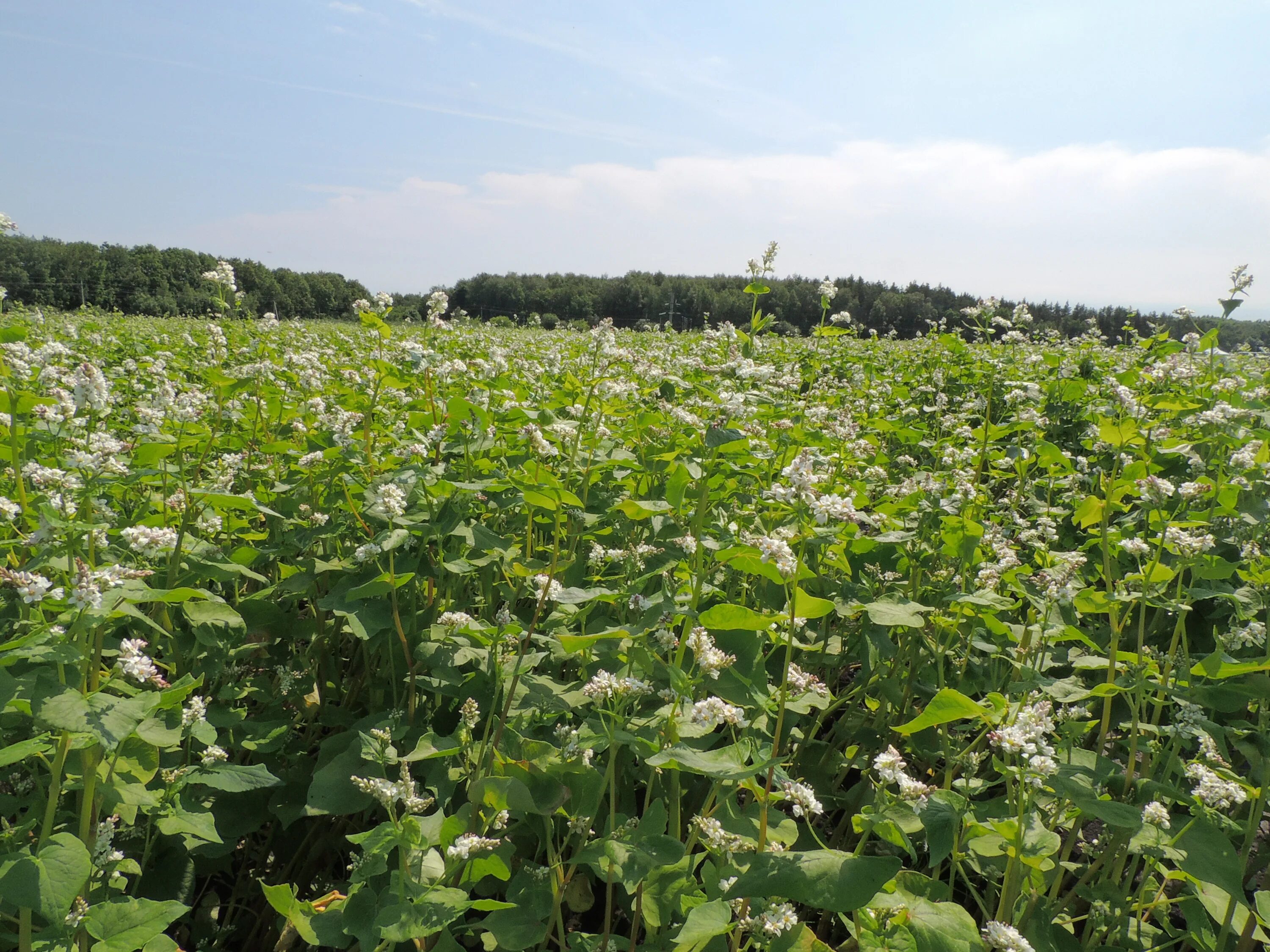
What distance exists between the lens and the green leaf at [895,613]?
7.95 feet

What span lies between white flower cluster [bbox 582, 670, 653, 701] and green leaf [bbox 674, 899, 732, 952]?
1.67 feet

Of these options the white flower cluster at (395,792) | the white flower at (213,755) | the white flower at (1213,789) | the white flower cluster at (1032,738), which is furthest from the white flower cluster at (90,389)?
the white flower at (1213,789)

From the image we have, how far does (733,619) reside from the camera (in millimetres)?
1881

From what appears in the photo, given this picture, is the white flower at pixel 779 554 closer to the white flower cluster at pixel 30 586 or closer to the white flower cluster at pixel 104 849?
the white flower cluster at pixel 30 586

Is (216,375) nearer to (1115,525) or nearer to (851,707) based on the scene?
(851,707)

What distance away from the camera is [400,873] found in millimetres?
1636

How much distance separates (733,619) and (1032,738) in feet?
2.56

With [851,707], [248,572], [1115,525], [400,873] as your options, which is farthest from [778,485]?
[1115,525]

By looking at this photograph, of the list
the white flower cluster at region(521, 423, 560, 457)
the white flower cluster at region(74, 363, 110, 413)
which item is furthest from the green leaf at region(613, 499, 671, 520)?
the white flower cluster at region(74, 363, 110, 413)

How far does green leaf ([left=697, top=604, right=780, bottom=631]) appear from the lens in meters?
1.86

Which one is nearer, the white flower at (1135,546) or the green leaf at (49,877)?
the green leaf at (49,877)

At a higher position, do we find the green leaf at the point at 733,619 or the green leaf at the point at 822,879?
the green leaf at the point at 733,619

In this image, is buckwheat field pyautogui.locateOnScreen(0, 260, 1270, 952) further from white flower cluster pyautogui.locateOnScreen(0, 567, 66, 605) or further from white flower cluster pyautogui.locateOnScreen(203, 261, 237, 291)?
white flower cluster pyautogui.locateOnScreen(203, 261, 237, 291)

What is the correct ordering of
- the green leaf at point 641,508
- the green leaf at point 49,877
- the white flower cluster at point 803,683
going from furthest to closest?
the green leaf at point 641,508 < the white flower cluster at point 803,683 < the green leaf at point 49,877
